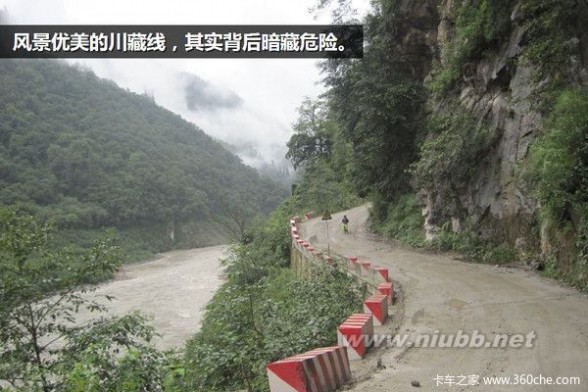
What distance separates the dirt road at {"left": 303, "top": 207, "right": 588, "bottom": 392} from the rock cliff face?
1978 mm

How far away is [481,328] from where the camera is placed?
7965mm

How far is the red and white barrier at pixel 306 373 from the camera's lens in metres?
5.34

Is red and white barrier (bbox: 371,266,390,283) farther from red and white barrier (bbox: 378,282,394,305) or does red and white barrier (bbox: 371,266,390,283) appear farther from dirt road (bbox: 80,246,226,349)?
dirt road (bbox: 80,246,226,349)

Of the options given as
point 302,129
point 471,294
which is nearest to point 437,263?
point 471,294

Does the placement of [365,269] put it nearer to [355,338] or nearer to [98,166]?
[355,338]

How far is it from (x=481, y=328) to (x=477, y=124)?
31.0 feet

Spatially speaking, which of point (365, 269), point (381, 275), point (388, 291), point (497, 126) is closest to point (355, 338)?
point (388, 291)

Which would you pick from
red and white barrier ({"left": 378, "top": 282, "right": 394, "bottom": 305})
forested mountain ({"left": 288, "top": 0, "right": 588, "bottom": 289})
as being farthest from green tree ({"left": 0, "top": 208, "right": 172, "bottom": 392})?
forested mountain ({"left": 288, "top": 0, "right": 588, "bottom": 289})

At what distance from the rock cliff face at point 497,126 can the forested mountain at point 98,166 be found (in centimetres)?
3674

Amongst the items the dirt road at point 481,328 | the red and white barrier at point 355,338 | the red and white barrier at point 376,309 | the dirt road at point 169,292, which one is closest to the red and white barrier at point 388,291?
the dirt road at point 481,328

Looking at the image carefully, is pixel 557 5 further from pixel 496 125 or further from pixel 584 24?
pixel 496 125

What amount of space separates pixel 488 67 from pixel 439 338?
37.6 feet

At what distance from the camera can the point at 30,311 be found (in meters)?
7.38

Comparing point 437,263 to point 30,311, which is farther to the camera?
point 437,263
